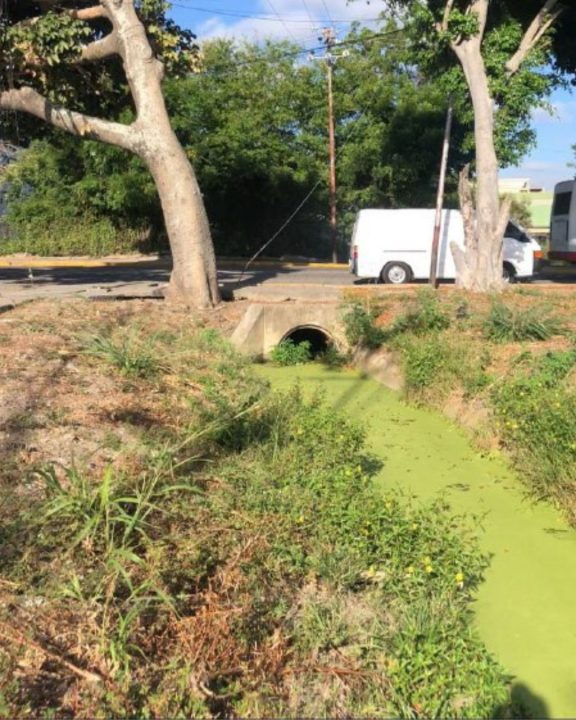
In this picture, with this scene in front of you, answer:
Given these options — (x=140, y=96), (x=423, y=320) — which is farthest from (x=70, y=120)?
(x=423, y=320)

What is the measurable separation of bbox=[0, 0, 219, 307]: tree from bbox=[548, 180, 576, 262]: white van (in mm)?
13008

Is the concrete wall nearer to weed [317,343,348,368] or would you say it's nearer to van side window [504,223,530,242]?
weed [317,343,348,368]

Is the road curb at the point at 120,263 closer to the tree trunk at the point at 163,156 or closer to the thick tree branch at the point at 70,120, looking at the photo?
the thick tree branch at the point at 70,120

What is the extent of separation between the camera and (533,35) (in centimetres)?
1426

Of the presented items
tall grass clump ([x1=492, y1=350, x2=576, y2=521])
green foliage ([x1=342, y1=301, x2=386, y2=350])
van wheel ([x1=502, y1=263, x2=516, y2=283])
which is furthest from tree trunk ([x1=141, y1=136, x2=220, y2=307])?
van wheel ([x1=502, y1=263, x2=516, y2=283])

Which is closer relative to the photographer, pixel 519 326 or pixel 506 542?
pixel 506 542

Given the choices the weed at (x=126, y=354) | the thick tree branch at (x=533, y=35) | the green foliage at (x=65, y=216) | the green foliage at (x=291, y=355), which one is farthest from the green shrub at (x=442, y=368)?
the green foliage at (x=65, y=216)

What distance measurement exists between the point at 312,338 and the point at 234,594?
1052cm

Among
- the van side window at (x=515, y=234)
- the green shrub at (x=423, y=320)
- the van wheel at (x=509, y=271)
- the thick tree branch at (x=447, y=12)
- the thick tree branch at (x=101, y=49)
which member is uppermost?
the thick tree branch at (x=447, y=12)

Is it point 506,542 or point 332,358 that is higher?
point 506,542

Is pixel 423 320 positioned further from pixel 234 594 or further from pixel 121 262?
pixel 121 262

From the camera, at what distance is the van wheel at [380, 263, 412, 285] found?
18875 millimetres

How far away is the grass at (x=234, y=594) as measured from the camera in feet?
11.9

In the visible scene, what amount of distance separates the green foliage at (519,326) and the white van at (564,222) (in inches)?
540
